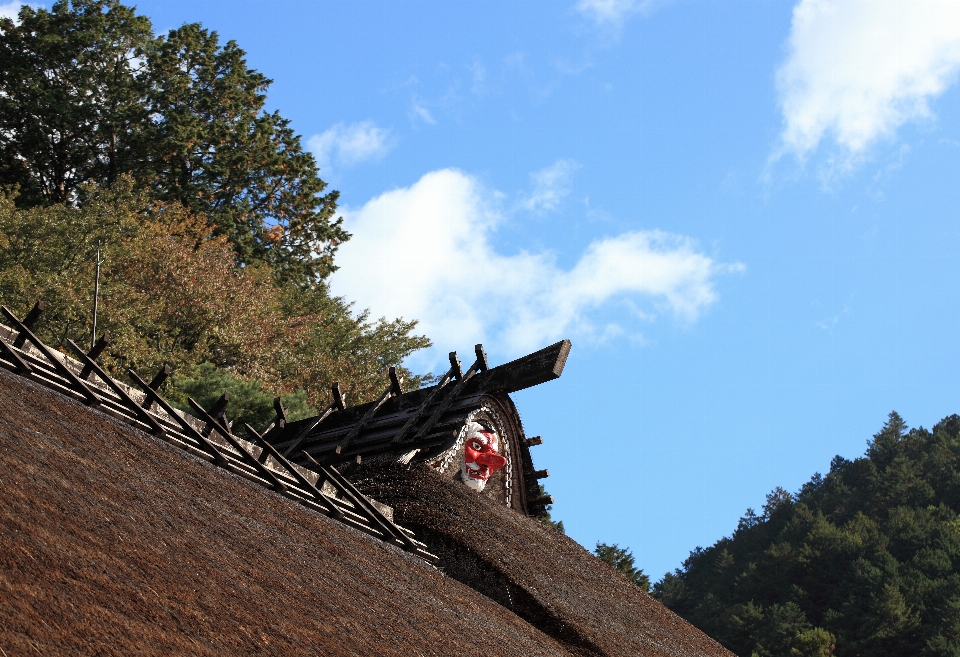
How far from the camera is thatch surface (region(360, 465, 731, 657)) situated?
9.15 meters

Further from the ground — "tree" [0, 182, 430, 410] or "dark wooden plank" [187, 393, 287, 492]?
"tree" [0, 182, 430, 410]

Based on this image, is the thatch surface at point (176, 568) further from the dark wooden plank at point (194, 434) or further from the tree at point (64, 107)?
the tree at point (64, 107)

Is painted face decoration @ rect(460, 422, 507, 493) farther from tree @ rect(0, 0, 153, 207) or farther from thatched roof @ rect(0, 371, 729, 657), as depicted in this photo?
tree @ rect(0, 0, 153, 207)

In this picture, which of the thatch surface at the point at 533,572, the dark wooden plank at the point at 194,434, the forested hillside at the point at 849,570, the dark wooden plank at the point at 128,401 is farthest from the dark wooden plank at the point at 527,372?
the forested hillside at the point at 849,570

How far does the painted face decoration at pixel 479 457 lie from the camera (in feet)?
41.2

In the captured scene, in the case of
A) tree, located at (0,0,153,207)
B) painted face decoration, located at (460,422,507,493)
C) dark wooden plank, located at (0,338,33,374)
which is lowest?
dark wooden plank, located at (0,338,33,374)

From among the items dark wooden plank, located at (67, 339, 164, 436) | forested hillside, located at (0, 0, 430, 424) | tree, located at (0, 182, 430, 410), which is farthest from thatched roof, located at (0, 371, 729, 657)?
forested hillside, located at (0, 0, 430, 424)

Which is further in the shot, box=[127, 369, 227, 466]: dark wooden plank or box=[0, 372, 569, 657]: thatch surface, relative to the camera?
box=[127, 369, 227, 466]: dark wooden plank

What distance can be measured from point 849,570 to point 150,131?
51.0 meters

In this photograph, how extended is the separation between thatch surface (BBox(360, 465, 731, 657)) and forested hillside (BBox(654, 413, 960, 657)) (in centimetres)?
4796

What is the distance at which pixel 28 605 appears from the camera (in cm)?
369

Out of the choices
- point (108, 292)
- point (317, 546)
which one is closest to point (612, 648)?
point (317, 546)

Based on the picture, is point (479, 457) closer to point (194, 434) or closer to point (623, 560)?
point (194, 434)

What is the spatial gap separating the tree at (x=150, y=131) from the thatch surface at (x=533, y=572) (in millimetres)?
26342
